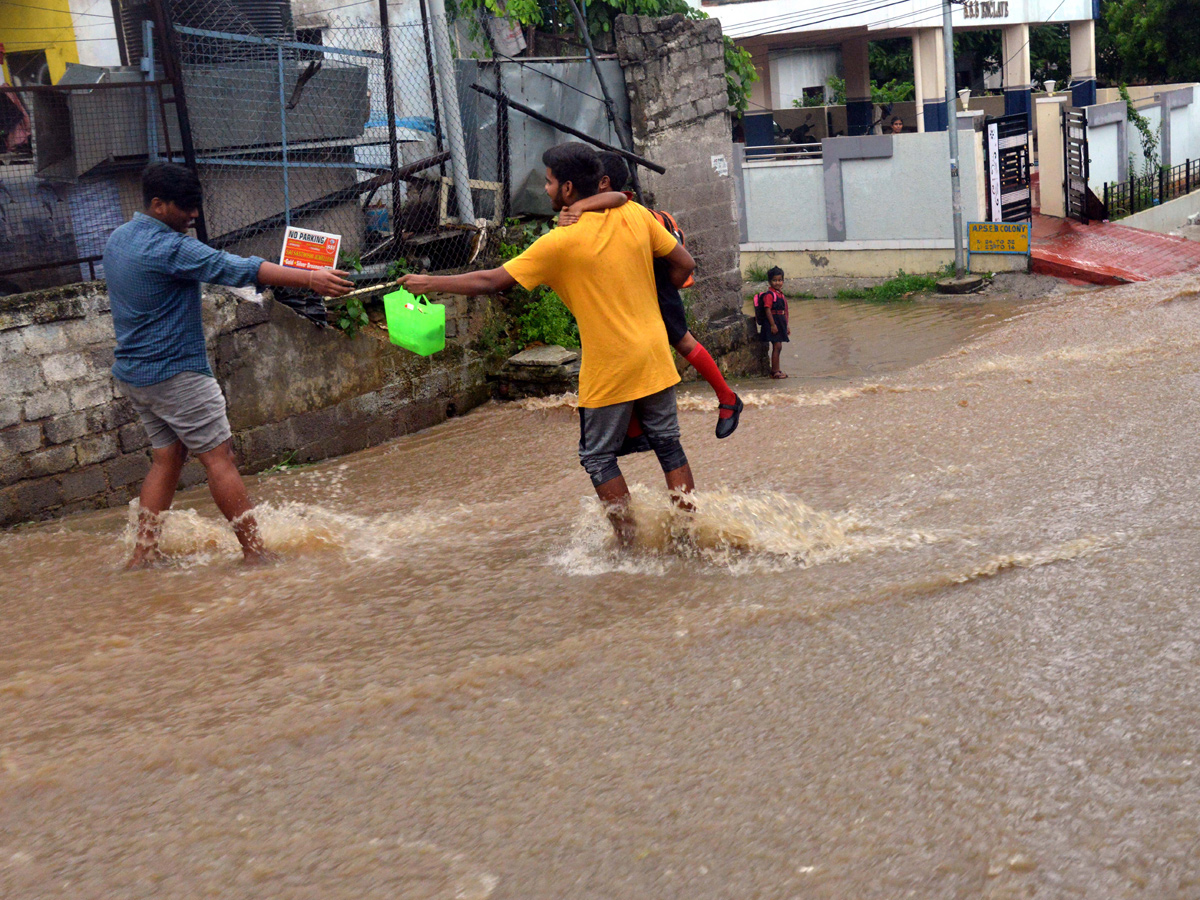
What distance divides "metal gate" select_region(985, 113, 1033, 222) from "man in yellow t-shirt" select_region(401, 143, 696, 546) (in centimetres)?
1444

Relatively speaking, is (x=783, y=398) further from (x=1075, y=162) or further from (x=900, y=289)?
(x=1075, y=162)

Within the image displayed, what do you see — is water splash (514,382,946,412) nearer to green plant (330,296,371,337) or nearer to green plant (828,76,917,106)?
green plant (330,296,371,337)

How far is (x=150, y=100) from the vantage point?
679 centimetres

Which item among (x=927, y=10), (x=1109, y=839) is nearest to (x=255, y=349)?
(x=1109, y=839)

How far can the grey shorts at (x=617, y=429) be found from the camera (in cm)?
451

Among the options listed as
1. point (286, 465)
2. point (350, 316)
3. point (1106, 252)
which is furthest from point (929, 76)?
point (286, 465)

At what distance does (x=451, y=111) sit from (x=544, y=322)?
1709 millimetres

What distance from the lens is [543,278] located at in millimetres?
4363

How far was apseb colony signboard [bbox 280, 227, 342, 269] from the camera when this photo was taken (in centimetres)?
692

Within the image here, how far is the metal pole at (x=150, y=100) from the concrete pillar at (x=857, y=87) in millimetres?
25401

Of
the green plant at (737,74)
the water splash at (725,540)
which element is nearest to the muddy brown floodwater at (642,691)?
the water splash at (725,540)

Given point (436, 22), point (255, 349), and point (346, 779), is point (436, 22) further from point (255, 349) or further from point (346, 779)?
point (346, 779)

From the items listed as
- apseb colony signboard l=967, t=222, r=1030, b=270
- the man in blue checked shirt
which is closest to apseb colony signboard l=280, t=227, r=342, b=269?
the man in blue checked shirt

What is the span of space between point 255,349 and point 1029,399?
5.02 metres
